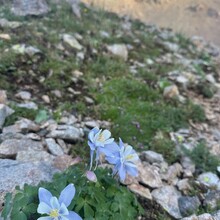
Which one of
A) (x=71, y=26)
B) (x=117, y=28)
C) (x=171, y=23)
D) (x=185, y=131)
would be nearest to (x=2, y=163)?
(x=185, y=131)

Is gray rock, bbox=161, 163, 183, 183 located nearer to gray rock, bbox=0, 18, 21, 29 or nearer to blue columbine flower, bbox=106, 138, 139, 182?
blue columbine flower, bbox=106, 138, 139, 182

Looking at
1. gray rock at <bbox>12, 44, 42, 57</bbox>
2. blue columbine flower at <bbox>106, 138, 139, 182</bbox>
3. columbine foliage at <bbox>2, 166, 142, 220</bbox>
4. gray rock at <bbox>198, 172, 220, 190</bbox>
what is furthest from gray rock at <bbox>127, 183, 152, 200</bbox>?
gray rock at <bbox>12, 44, 42, 57</bbox>

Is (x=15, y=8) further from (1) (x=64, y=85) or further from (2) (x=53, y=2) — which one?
(1) (x=64, y=85)

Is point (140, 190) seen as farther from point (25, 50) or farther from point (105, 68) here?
point (25, 50)

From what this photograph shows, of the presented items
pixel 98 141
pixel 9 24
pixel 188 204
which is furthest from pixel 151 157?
pixel 9 24

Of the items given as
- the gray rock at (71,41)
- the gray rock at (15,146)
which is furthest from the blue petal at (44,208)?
the gray rock at (71,41)

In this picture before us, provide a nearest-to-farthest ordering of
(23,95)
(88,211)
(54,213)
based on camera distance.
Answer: (54,213) < (88,211) < (23,95)

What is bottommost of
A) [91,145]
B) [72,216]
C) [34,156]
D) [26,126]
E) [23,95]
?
[23,95]
